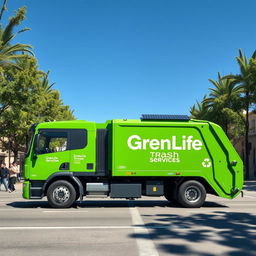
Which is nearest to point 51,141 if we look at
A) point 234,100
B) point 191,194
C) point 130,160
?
point 130,160

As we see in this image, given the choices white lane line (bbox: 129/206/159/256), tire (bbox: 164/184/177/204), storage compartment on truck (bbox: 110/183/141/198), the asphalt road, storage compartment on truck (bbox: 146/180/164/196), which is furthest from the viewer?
tire (bbox: 164/184/177/204)

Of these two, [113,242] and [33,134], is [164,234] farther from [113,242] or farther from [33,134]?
[33,134]

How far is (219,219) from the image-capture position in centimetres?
939

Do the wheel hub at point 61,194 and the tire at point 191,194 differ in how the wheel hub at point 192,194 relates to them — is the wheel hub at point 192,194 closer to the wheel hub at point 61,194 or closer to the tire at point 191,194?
the tire at point 191,194

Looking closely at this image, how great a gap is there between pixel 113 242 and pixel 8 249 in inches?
75.8

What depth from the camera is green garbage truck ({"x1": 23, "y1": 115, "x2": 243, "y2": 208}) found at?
1166 cm

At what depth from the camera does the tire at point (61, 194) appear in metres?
11.6

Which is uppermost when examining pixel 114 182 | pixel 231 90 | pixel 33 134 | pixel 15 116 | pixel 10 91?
pixel 231 90

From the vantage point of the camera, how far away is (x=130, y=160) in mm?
11875

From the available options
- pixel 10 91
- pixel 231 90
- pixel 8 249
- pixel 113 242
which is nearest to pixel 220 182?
pixel 113 242

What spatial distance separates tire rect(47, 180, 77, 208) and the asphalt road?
0.43m

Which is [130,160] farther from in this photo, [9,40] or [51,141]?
[9,40]

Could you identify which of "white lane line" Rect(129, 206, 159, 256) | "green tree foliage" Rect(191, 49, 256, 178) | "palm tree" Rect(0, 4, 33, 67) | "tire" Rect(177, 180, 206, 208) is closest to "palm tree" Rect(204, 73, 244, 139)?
"green tree foliage" Rect(191, 49, 256, 178)

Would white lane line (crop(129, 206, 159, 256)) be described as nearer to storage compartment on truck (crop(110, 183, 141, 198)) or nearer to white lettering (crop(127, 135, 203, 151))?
storage compartment on truck (crop(110, 183, 141, 198))
